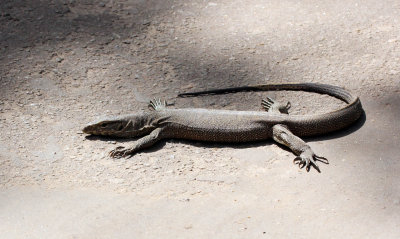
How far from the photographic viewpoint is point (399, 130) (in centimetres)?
601

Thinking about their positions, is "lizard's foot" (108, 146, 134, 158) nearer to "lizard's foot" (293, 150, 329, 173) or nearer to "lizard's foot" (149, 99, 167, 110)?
"lizard's foot" (149, 99, 167, 110)

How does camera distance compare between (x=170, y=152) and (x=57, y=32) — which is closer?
(x=170, y=152)

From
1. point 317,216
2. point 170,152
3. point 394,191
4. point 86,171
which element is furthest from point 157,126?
point 394,191

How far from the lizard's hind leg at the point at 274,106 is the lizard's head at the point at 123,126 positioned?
1.31 m

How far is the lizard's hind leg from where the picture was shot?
6.25m

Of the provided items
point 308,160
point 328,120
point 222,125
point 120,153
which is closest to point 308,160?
point 308,160

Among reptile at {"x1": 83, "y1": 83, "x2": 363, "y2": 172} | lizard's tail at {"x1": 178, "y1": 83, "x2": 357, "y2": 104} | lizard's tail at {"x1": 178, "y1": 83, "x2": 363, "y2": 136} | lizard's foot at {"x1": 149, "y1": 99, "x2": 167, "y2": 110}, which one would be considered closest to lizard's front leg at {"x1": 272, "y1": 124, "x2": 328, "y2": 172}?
reptile at {"x1": 83, "y1": 83, "x2": 363, "y2": 172}

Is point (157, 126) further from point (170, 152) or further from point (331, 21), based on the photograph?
point (331, 21)

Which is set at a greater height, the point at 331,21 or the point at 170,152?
the point at 331,21

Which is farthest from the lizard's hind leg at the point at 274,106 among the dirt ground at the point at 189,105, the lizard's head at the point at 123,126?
the lizard's head at the point at 123,126

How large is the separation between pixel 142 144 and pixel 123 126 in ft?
1.08

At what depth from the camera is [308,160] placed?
18.0 feet

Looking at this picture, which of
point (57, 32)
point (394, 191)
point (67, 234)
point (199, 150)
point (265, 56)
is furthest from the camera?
point (57, 32)

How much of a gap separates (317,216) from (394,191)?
A: 82 cm
